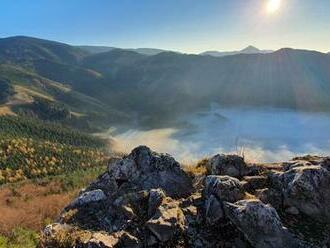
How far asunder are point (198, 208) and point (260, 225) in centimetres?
274

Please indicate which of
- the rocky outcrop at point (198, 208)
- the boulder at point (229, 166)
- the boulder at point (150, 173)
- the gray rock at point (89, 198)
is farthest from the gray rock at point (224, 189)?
the gray rock at point (89, 198)

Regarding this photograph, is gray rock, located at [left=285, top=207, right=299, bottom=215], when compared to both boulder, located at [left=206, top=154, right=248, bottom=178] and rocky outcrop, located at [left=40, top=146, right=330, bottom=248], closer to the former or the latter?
rocky outcrop, located at [left=40, top=146, right=330, bottom=248]

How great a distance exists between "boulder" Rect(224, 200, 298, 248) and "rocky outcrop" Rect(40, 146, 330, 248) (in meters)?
0.03

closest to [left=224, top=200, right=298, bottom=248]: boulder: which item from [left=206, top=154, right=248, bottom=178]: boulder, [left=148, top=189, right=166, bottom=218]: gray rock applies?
[left=148, top=189, right=166, bottom=218]: gray rock

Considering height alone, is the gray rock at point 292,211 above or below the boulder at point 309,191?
below

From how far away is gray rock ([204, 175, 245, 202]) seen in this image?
17266 mm

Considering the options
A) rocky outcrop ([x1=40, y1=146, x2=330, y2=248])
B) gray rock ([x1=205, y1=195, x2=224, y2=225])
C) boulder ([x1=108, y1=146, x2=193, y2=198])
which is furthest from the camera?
boulder ([x1=108, y1=146, x2=193, y2=198])

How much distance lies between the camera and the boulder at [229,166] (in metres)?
21.4

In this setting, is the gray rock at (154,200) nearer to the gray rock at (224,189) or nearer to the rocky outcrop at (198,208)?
the rocky outcrop at (198,208)

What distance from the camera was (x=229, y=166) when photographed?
850 inches

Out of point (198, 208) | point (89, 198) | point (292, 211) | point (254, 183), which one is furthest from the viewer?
point (254, 183)

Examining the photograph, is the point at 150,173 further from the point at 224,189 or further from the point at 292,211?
the point at 292,211

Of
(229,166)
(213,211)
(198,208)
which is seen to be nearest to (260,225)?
(213,211)

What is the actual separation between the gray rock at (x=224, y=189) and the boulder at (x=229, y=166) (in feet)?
11.2
